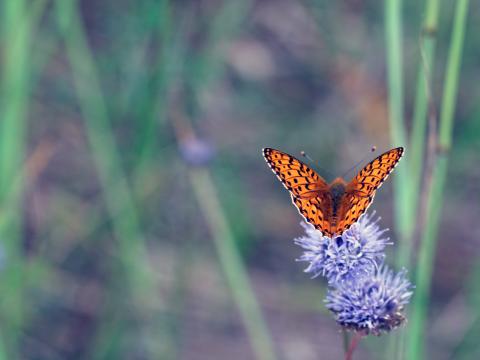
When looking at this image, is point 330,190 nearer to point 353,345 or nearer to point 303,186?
point 303,186

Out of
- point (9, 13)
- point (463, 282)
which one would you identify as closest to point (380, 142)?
point (463, 282)

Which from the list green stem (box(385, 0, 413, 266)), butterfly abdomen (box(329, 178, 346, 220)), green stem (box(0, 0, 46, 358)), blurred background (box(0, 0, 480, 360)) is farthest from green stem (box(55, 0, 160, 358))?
green stem (box(385, 0, 413, 266))

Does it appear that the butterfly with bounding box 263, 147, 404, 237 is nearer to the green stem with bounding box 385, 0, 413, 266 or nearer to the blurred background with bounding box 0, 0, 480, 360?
the green stem with bounding box 385, 0, 413, 266

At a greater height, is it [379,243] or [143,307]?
[143,307]

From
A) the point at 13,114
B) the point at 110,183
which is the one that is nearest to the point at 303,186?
the point at 13,114

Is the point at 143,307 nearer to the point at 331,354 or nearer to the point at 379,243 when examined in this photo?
the point at 331,354

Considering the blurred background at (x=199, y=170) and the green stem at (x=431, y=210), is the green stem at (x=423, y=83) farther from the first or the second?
the blurred background at (x=199, y=170)

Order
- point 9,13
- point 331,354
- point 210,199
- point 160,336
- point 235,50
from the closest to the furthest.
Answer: point 9,13 < point 210,199 < point 160,336 < point 331,354 < point 235,50
